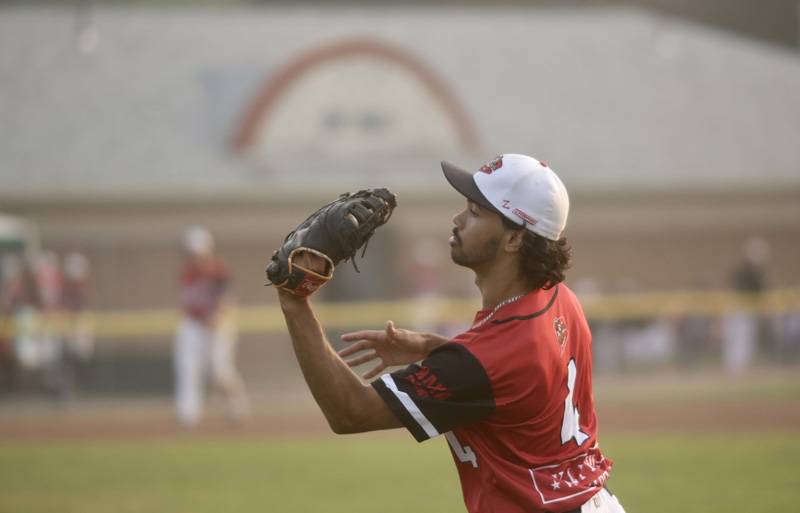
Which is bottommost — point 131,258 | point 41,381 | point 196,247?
point 41,381

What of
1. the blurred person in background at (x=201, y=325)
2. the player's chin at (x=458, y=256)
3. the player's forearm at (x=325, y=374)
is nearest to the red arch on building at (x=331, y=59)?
the blurred person in background at (x=201, y=325)

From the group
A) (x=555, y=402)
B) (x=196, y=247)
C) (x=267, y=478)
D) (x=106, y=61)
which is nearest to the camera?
(x=555, y=402)

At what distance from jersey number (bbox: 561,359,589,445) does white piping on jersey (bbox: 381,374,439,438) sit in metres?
0.53

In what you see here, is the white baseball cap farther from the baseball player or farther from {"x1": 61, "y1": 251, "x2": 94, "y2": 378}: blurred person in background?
{"x1": 61, "y1": 251, "x2": 94, "y2": 378}: blurred person in background

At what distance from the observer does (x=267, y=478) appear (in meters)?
11.3

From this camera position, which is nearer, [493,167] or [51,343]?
[493,167]

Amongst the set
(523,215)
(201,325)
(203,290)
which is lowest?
(201,325)

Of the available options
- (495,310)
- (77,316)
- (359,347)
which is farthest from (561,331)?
(77,316)

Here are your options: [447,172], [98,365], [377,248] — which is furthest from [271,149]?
[447,172]

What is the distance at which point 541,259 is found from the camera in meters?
4.47

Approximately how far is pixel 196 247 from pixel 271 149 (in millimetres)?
10627

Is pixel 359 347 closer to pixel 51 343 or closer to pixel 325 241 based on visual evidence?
pixel 325 241

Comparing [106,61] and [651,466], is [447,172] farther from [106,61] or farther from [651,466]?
[106,61]

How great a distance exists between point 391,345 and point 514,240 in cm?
81
